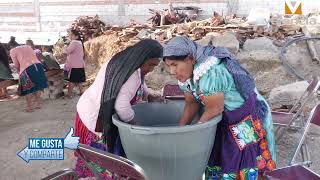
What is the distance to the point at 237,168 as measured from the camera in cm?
221

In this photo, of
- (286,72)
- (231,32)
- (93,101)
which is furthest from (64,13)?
(93,101)

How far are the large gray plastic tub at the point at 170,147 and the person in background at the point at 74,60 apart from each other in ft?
16.8

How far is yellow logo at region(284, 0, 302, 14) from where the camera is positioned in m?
11.5

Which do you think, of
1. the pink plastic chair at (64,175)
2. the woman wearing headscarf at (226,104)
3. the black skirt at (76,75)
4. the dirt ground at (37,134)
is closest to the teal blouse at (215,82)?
the woman wearing headscarf at (226,104)

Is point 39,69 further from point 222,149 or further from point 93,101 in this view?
point 222,149

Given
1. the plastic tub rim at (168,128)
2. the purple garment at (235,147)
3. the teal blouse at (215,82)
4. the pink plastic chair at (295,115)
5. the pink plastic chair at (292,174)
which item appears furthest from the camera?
the pink plastic chair at (295,115)

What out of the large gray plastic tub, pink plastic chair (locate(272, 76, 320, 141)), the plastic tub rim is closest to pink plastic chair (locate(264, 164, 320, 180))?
the large gray plastic tub

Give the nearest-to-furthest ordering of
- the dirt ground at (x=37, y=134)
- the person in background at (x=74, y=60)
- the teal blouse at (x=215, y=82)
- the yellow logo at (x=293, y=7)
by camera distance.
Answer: the teal blouse at (x=215, y=82) → the dirt ground at (x=37, y=134) → the person in background at (x=74, y=60) → the yellow logo at (x=293, y=7)

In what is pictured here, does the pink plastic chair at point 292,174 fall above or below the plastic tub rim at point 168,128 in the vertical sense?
below

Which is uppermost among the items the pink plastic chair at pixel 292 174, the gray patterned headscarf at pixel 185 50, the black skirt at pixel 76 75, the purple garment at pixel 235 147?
the gray patterned headscarf at pixel 185 50

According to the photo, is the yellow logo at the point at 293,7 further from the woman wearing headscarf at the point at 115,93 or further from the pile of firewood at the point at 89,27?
the woman wearing headscarf at the point at 115,93

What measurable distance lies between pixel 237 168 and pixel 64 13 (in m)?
15.7

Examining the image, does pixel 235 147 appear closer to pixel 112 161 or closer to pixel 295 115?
pixel 112 161

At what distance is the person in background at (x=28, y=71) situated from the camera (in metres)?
6.30
